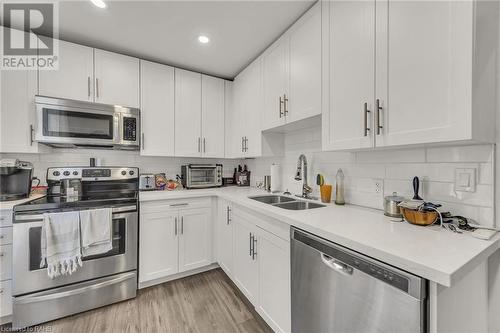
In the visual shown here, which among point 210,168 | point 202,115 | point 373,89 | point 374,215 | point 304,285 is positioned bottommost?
point 304,285

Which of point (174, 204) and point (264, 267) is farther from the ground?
point (174, 204)

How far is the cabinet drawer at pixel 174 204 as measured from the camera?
2.10m

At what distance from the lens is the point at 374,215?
50.9 inches

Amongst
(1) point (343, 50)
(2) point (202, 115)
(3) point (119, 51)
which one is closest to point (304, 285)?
(1) point (343, 50)

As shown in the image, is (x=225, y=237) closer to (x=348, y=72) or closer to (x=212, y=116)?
(x=212, y=116)

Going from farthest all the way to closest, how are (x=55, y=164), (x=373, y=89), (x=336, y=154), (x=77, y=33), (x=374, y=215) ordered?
(x=55, y=164), (x=77, y=33), (x=336, y=154), (x=374, y=215), (x=373, y=89)

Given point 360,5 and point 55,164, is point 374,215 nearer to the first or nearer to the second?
point 360,5

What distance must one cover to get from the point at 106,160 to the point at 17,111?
814 mm

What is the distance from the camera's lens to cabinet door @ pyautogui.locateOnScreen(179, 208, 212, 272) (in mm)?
2287

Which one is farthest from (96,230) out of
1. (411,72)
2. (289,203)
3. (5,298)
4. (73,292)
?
(411,72)

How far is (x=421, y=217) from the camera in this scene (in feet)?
3.43

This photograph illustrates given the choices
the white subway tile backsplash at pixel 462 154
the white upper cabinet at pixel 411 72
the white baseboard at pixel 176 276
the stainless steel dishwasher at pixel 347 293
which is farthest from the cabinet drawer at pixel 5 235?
the white subway tile backsplash at pixel 462 154

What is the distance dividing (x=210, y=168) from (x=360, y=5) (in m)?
2.19

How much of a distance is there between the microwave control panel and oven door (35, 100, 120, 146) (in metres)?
0.06
